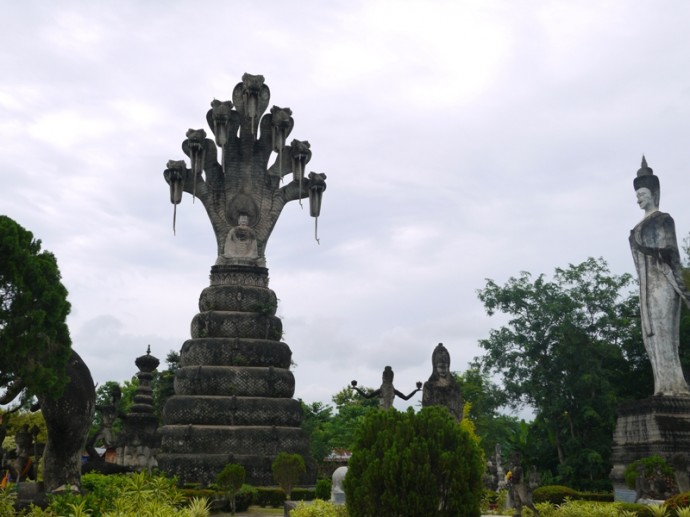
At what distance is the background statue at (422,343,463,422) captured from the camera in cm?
2116

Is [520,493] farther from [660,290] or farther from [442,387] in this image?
[660,290]

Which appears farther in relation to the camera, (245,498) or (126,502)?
(245,498)

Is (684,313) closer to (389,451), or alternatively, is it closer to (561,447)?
(561,447)

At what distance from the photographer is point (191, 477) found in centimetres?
2350

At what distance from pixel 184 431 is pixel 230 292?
5.50 meters

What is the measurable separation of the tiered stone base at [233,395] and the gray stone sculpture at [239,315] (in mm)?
34

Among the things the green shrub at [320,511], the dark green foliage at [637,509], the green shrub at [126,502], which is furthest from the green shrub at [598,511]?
the green shrub at [126,502]

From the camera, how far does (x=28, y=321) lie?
1251cm

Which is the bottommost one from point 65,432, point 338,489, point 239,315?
point 338,489

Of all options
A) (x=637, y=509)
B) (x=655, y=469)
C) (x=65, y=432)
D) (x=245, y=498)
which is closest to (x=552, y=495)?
(x=655, y=469)

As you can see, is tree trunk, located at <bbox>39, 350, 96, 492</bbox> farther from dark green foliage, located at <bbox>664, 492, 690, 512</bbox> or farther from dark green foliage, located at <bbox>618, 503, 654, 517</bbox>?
dark green foliage, located at <bbox>664, 492, 690, 512</bbox>

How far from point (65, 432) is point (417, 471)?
7386 millimetres

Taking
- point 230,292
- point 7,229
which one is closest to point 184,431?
point 230,292

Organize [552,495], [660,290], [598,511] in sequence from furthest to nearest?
[660,290], [552,495], [598,511]
